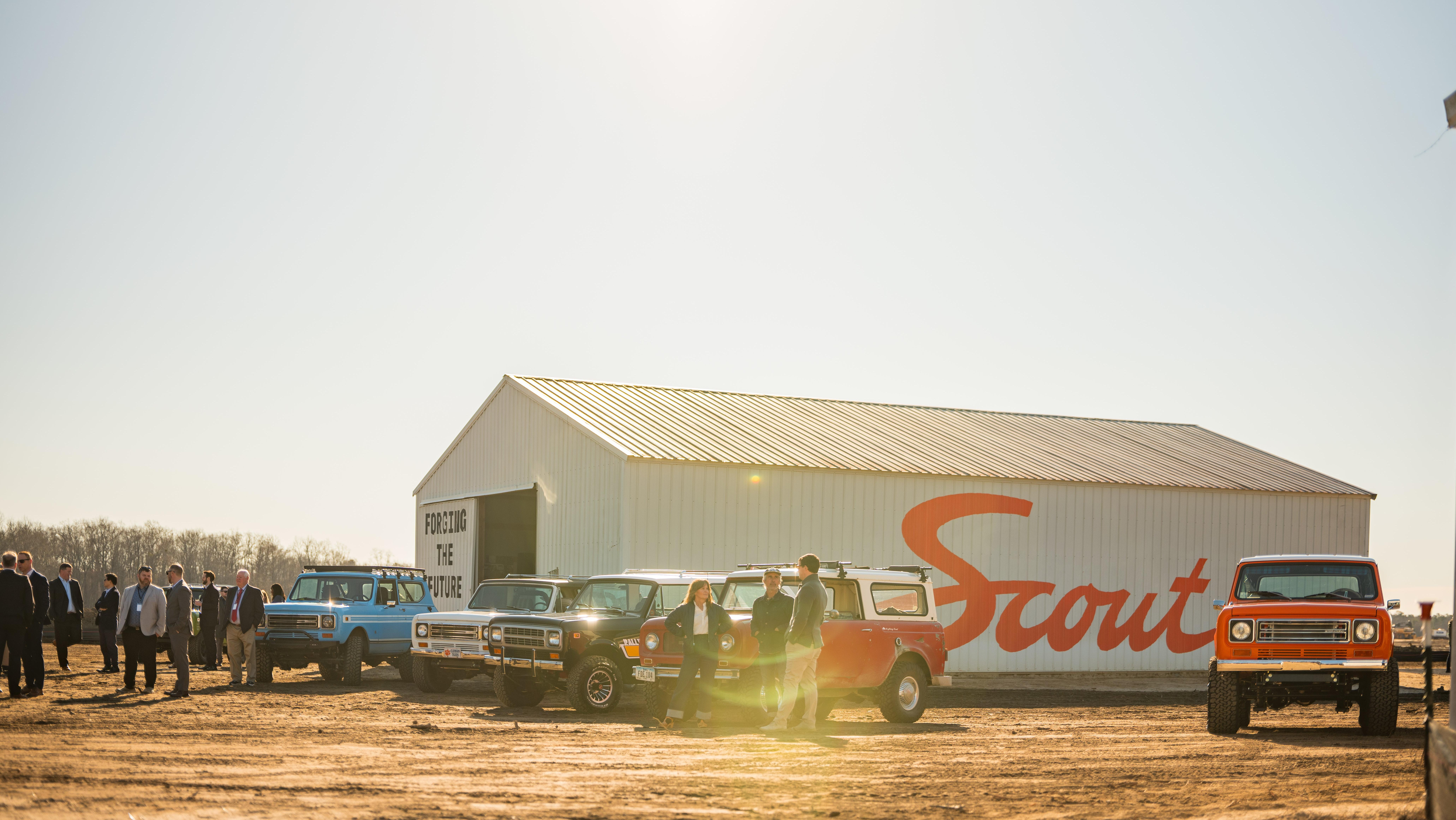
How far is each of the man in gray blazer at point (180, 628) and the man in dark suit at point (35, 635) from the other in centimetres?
144

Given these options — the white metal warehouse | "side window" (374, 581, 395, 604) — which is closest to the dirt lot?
"side window" (374, 581, 395, 604)

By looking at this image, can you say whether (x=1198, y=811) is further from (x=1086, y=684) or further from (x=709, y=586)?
(x=1086, y=684)

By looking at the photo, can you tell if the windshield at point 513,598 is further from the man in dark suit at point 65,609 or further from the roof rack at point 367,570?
the man in dark suit at point 65,609

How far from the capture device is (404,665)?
1998 centimetres

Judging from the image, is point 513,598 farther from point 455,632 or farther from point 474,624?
point 455,632

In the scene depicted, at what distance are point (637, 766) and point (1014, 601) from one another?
54.6 ft

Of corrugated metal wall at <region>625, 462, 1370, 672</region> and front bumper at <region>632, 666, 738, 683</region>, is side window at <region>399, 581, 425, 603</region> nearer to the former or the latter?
corrugated metal wall at <region>625, 462, 1370, 672</region>

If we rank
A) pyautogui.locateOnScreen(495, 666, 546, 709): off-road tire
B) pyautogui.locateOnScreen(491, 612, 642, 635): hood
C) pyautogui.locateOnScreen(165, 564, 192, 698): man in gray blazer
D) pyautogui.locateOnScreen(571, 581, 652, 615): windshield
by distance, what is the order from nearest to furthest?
pyautogui.locateOnScreen(491, 612, 642, 635): hood
pyautogui.locateOnScreen(165, 564, 192, 698): man in gray blazer
pyautogui.locateOnScreen(495, 666, 546, 709): off-road tire
pyautogui.locateOnScreen(571, 581, 652, 615): windshield

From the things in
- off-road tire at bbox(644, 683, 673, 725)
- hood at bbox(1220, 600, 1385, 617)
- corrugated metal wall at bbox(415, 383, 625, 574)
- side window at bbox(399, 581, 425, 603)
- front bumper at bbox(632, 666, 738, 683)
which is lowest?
off-road tire at bbox(644, 683, 673, 725)

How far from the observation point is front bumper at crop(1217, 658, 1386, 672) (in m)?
12.7

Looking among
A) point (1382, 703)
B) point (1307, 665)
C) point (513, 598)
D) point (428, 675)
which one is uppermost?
point (513, 598)

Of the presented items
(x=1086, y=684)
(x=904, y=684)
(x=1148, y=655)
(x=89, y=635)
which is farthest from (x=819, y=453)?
(x=89, y=635)

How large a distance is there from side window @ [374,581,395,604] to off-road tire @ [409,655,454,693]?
2.29 meters

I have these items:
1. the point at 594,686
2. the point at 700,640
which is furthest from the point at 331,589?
the point at 700,640
